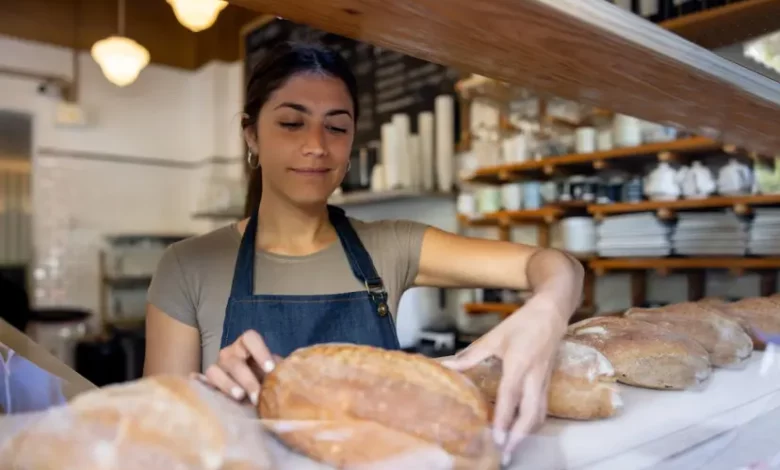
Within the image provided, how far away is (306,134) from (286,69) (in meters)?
0.12

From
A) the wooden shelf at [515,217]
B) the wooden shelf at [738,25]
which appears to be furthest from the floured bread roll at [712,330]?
the wooden shelf at [515,217]

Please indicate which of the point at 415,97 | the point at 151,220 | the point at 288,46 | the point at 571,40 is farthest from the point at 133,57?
the point at 571,40

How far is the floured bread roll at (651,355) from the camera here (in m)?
0.68

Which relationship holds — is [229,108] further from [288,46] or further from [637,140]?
[288,46]

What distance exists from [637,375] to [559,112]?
1842 mm

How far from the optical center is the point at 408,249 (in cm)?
120

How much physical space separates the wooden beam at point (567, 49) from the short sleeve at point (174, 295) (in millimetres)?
592

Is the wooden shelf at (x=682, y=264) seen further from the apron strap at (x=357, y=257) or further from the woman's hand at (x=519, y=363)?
the woman's hand at (x=519, y=363)

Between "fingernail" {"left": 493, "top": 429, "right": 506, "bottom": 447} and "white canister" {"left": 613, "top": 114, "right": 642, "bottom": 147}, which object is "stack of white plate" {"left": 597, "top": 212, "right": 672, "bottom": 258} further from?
"fingernail" {"left": 493, "top": 429, "right": 506, "bottom": 447}

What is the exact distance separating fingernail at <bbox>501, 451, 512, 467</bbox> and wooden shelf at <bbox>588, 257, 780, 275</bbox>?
168 centimetres

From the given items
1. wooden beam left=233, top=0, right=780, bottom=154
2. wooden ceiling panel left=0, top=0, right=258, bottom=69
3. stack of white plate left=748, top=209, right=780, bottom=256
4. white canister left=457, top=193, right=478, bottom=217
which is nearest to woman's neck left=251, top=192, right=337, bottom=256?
wooden beam left=233, top=0, right=780, bottom=154

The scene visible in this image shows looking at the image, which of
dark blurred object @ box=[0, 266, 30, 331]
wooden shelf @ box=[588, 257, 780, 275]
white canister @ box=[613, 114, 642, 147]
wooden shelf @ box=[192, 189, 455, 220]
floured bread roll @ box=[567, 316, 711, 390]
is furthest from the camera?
wooden shelf @ box=[192, 189, 455, 220]

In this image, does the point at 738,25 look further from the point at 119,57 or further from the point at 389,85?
the point at 119,57

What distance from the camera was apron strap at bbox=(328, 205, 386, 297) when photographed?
1.13m
